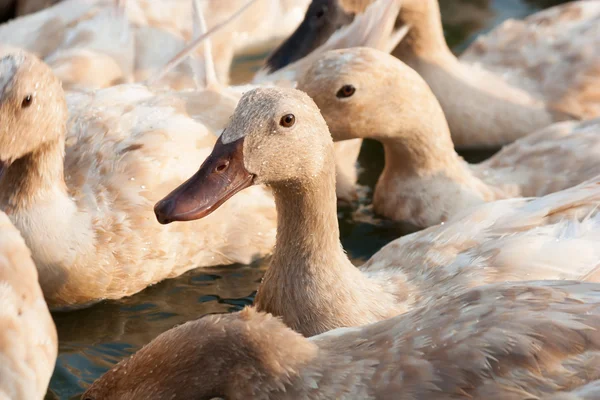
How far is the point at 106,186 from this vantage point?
14.9 feet

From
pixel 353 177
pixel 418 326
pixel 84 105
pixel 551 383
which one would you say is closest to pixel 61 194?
pixel 84 105

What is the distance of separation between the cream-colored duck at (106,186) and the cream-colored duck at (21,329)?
82 centimetres

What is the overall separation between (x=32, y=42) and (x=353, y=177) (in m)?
1.91

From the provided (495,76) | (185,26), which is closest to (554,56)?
(495,76)

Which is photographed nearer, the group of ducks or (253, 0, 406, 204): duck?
the group of ducks

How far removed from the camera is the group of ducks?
2752 millimetres

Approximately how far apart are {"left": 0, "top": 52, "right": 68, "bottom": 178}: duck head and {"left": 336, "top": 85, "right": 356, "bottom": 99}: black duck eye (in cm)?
116

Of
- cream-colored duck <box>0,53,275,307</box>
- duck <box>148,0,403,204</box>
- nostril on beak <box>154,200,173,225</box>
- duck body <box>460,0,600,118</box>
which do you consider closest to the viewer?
nostril on beak <box>154,200,173,225</box>

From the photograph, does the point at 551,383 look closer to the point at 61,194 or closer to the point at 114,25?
the point at 61,194

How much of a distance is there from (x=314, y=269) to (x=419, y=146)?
1.41 meters

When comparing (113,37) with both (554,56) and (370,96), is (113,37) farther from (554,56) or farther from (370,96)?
(554,56)

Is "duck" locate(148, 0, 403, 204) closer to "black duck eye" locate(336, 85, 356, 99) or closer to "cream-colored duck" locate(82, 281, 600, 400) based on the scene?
"black duck eye" locate(336, 85, 356, 99)

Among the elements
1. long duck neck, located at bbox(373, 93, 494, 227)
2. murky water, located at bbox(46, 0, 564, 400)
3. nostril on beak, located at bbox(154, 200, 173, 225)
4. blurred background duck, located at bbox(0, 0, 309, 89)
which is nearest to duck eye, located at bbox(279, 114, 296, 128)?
nostril on beak, located at bbox(154, 200, 173, 225)

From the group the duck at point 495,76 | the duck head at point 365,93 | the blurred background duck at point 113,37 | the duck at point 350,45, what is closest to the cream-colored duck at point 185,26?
the blurred background duck at point 113,37
